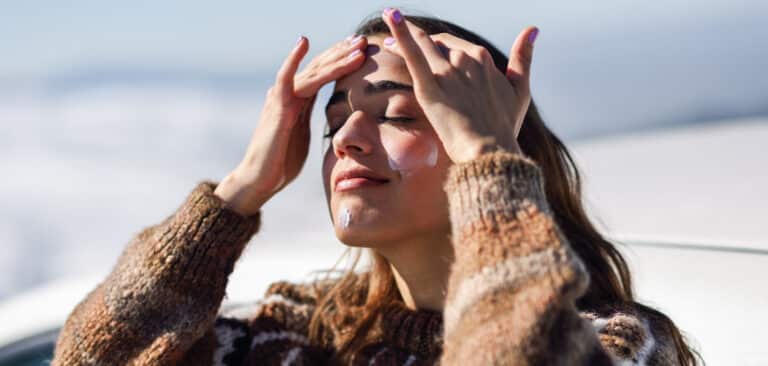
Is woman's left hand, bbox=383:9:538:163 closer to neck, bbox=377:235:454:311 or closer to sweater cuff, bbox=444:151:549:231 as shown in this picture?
sweater cuff, bbox=444:151:549:231

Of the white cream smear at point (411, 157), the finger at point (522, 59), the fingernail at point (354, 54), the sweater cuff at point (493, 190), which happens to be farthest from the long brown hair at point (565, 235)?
the sweater cuff at point (493, 190)

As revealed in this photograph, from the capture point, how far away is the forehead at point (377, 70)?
6.15 ft

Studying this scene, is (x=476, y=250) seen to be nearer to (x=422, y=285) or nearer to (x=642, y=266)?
(x=422, y=285)

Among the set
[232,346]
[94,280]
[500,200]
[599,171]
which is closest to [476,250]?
[500,200]

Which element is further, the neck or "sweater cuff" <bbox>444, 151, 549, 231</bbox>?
the neck

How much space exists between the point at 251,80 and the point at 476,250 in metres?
15.9

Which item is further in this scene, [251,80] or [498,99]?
[251,80]

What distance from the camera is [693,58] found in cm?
1459

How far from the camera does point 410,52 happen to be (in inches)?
68.1

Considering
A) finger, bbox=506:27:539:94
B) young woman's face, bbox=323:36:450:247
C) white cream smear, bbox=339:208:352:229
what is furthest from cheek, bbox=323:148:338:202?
finger, bbox=506:27:539:94

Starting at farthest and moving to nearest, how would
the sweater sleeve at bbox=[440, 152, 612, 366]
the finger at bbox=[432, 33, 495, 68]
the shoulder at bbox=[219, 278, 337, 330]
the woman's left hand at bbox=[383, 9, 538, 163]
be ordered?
the shoulder at bbox=[219, 278, 337, 330]
the finger at bbox=[432, 33, 495, 68]
the woman's left hand at bbox=[383, 9, 538, 163]
the sweater sleeve at bbox=[440, 152, 612, 366]

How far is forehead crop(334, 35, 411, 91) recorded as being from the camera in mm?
1875

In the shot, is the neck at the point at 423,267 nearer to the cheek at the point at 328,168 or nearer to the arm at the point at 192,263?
the cheek at the point at 328,168

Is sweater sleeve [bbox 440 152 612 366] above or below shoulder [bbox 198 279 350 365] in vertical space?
above
